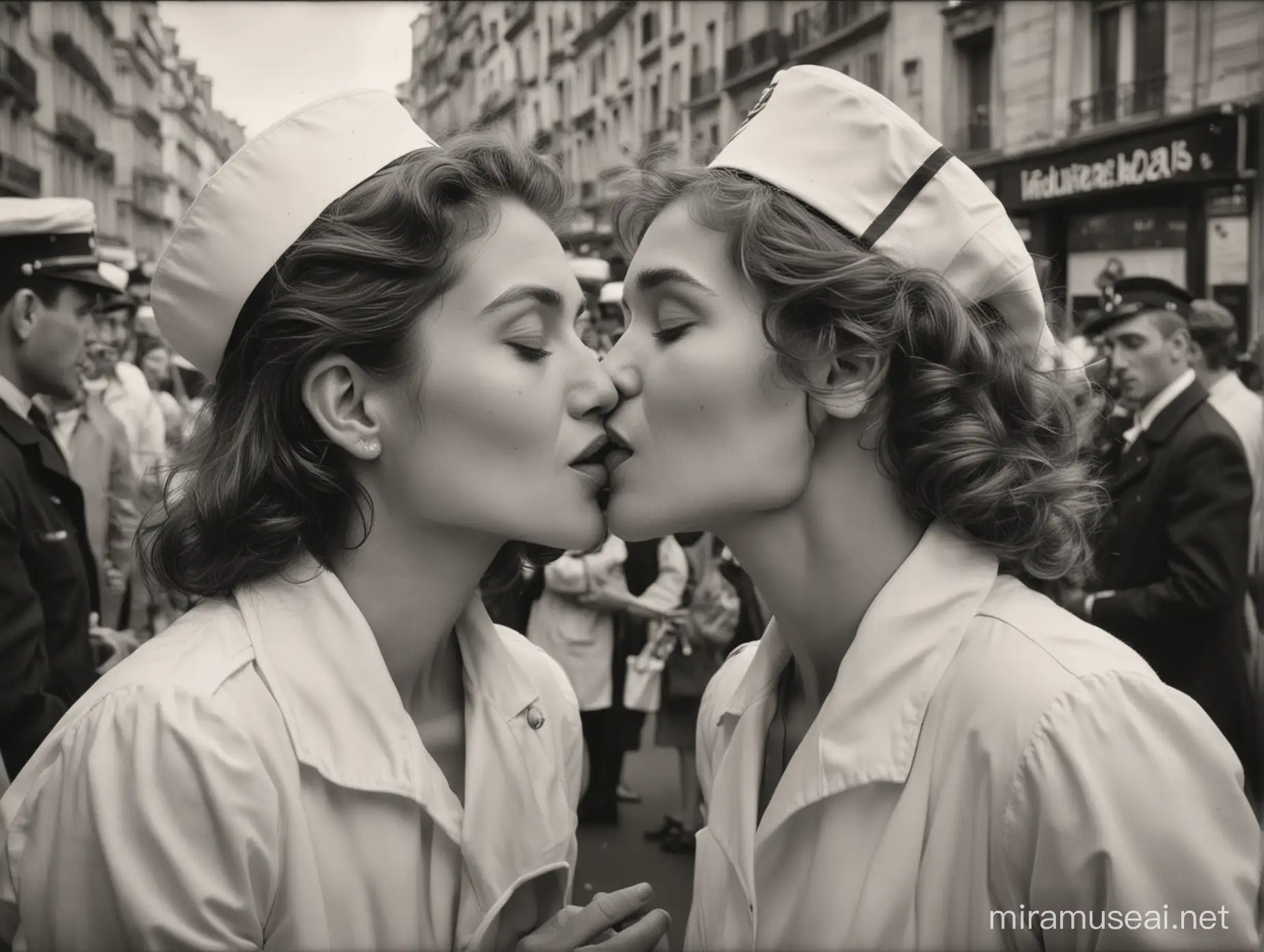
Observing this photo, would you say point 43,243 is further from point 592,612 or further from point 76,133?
point 76,133

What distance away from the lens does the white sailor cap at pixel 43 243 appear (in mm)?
4363

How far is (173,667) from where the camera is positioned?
1880 mm

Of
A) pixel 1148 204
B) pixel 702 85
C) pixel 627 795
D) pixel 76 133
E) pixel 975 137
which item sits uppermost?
pixel 702 85

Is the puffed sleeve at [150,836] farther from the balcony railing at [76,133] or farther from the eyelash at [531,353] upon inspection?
the balcony railing at [76,133]

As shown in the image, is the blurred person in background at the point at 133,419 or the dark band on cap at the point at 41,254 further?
the blurred person in background at the point at 133,419

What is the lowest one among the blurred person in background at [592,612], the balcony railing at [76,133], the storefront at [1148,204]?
the blurred person in background at [592,612]

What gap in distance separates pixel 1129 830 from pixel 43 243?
420 centimetres

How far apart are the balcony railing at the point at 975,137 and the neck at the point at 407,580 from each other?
61.3 feet

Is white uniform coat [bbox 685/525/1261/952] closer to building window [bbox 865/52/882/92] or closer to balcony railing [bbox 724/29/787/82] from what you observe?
building window [bbox 865/52/882/92]

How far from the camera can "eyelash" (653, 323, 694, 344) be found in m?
2.21

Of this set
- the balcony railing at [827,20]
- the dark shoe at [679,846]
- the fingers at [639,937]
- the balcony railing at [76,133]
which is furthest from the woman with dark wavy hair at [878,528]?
the balcony railing at [76,133]

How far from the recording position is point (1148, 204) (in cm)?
1594

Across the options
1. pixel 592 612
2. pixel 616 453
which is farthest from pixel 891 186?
pixel 592 612

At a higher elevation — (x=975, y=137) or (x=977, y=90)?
(x=977, y=90)
